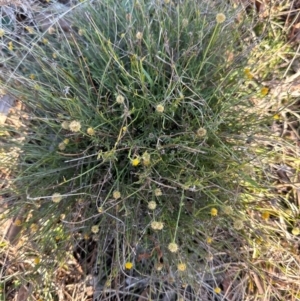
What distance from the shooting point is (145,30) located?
89 cm

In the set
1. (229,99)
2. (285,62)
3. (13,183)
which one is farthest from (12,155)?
(285,62)

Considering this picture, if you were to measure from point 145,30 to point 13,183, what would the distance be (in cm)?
47

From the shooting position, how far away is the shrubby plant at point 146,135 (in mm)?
829

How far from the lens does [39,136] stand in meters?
0.94

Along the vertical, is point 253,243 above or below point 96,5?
below

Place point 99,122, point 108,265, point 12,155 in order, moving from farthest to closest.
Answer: point 108,265
point 12,155
point 99,122

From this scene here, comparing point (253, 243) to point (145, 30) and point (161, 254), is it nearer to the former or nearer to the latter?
point (161, 254)

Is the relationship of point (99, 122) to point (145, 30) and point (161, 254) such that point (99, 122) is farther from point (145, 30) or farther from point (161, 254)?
point (161, 254)

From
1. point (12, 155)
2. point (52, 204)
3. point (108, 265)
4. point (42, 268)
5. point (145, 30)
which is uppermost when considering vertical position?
point (145, 30)

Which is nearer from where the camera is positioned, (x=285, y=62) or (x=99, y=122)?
(x=99, y=122)

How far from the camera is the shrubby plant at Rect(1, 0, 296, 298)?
2.72 feet

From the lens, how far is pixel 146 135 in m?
0.88

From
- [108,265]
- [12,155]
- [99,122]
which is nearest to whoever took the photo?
[99,122]

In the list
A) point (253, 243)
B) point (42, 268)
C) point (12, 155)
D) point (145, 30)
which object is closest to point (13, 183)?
point (12, 155)
